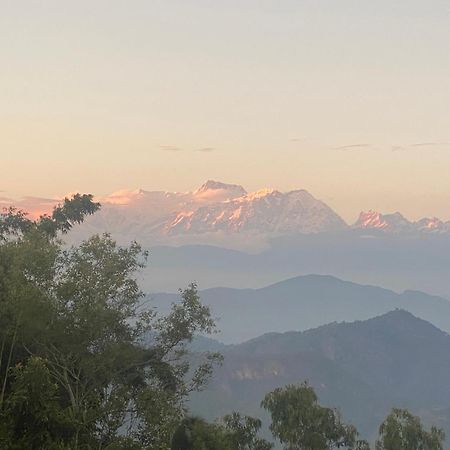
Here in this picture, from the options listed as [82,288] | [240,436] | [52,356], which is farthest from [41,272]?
[240,436]

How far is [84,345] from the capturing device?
5044 cm

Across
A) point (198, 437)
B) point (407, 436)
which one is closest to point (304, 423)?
point (407, 436)

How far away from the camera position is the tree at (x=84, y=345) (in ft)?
143

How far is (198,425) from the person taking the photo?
190 ft

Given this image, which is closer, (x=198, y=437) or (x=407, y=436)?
(x=198, y=437)

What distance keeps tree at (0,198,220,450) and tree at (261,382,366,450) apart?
36.5 feet

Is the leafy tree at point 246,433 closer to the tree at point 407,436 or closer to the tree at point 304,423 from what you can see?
the tree at point 304,423

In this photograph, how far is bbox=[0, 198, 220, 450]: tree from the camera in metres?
43.6

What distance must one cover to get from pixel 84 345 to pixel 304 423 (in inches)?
1010

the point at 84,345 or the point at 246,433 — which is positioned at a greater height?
the point at 84,345

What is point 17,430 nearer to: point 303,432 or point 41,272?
point 41,272

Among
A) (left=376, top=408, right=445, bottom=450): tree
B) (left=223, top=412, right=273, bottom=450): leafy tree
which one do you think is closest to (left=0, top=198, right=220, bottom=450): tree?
(left=223, top=412, right=273, bottom=450): leafy tree

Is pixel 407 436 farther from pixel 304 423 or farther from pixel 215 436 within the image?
pixel 215 436

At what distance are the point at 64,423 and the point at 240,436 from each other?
2718 cm
